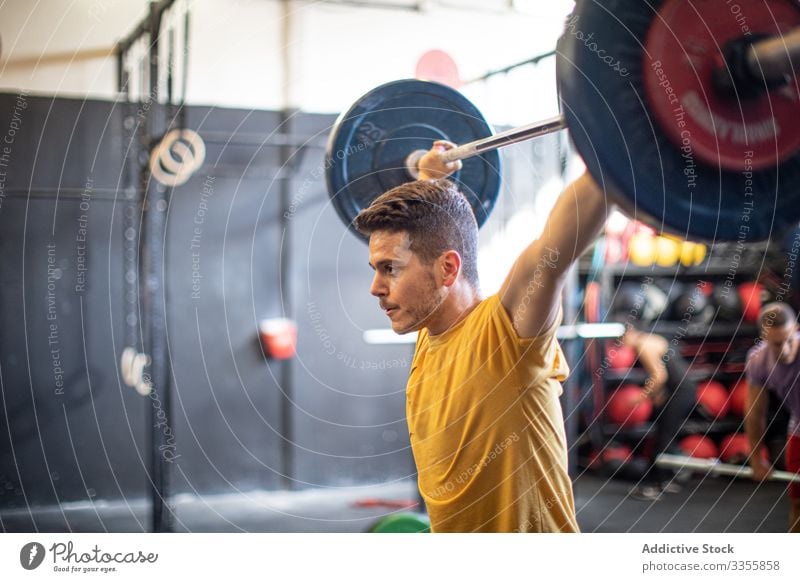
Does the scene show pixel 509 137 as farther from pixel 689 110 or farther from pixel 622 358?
pixel 622 358

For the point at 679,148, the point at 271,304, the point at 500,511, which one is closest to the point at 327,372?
the point at 271,304

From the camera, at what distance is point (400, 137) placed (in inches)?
83.0

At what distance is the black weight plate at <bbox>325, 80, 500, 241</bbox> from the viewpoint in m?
2.09

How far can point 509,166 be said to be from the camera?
510cm

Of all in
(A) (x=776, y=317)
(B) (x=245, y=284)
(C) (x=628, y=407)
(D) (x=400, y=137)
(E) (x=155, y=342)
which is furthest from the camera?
(C) (x=628, y=407)

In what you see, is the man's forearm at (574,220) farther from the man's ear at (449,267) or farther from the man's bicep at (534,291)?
the man's ear at (449,267)

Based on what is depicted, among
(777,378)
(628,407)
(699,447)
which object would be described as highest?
(777,378)

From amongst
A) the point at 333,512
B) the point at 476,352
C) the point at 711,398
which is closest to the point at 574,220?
the point at 476,352

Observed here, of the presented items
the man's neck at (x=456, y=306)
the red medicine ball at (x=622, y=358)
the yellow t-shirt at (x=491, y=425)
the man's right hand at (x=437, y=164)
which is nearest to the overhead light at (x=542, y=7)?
the man's right hand at (x=437, y=164)

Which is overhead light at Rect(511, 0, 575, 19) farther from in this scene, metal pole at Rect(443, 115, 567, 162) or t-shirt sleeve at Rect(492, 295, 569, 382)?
t-shirt sleeve at Rect(492, 295, 569, 382)

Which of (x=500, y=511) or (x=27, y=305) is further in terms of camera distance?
(x=27, y=305)
